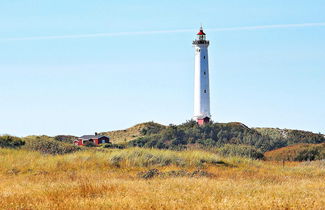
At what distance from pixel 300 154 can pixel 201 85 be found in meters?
26.9

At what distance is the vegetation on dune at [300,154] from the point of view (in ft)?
104

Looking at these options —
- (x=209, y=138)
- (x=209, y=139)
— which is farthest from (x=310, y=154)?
(x=209, y=138)

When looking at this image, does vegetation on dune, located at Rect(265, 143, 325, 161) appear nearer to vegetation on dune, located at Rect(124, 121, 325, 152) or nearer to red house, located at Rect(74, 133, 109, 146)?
vegetation on dune, located at Rect(124, 121, 325, 152)

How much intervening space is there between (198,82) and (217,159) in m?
Answer: 34.6

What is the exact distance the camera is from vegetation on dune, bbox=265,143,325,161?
31562 mm

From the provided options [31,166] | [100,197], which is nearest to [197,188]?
[100,197]

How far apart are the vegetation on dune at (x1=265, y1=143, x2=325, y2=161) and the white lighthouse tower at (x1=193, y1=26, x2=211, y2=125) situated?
24.1m

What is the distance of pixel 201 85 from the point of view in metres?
57.8

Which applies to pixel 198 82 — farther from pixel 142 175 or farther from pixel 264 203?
pixel 264 203

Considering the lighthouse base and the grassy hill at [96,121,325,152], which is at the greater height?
the lighthouse base

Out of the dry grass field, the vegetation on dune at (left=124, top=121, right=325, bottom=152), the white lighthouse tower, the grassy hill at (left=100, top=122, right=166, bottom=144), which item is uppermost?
the white lighthouse tower

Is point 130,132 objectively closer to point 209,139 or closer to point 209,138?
point 209,138

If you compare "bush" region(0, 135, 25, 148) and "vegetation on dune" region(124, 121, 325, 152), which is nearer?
"bush" region(0, 135, 25, 148)

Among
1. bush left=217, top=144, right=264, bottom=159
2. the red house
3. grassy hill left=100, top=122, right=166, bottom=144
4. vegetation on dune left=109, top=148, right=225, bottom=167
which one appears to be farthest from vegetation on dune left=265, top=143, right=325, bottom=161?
grassy hill left=100, top=122, right=166, bottom=144
